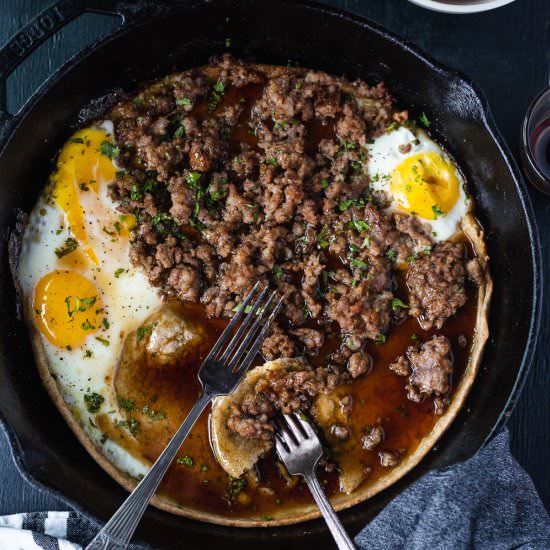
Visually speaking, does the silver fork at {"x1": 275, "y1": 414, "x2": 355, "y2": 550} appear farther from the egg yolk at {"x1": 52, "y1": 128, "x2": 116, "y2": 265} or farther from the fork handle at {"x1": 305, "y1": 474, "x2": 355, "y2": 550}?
the egg yolk at {"x1": 52, "y1": 128, "x2": 116, "y2": 265}

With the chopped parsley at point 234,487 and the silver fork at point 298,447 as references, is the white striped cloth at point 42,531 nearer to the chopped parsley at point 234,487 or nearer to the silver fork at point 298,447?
the chopped parsley at point 234,487

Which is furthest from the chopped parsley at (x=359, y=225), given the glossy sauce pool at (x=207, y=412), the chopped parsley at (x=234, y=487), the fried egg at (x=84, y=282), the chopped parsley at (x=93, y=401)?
the chopped parsley at (x=93, y=401)

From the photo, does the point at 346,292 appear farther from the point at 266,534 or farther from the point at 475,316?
the point at 266,534

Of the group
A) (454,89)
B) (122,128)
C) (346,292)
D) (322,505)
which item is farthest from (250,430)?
(454,89)

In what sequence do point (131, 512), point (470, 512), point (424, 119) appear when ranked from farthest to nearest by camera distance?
point (424, 119) < point (470, 512) < point (131, 512)

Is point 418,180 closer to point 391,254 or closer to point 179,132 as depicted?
point 391,254

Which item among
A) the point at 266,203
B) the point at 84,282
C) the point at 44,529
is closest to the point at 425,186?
the point at 266,203

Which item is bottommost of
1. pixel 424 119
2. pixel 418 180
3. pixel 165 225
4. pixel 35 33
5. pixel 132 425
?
pixel 132 425

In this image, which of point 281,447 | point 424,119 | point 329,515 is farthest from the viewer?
point 424,119
